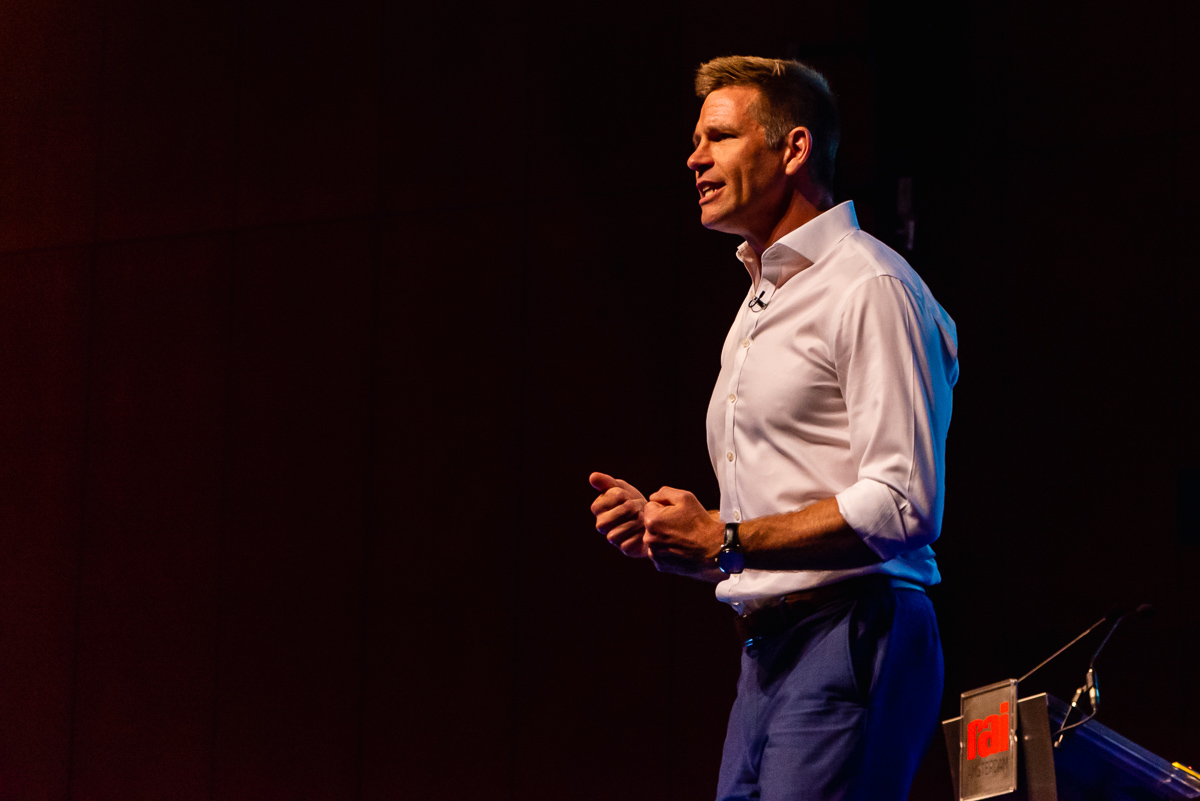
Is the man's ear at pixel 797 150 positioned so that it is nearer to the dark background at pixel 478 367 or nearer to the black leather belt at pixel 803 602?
the black leather belt at pixel 803 602

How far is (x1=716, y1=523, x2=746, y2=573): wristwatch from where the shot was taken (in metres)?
1.46

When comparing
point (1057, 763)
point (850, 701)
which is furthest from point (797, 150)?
point (1057, 763)

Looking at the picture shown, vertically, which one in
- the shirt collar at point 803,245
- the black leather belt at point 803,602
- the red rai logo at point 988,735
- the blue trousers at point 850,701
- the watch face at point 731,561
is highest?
the shirt collar at point 803,245

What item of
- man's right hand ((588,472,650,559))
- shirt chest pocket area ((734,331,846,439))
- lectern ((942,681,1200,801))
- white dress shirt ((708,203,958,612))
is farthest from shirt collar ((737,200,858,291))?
lectern ((942,681,1200,801))

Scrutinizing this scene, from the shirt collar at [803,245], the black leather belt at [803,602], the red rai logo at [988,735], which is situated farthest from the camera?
the red rai logo at [988,735]

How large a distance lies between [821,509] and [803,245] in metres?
0.44

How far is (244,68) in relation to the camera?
4.93 m

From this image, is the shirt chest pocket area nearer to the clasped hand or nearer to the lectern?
the clasped hand

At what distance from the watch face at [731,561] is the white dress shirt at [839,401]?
141 mm

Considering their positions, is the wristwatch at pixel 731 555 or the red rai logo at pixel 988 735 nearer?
the wristwatch at pixel 731 555

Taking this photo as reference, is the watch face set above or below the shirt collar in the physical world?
below

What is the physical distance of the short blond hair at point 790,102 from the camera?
180 centimetres

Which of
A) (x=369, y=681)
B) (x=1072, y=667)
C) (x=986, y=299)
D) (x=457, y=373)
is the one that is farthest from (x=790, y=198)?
(x=369, y=681)

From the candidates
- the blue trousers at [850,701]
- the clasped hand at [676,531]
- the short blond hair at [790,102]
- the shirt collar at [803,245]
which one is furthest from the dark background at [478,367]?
the clasped hand at [676,531]
